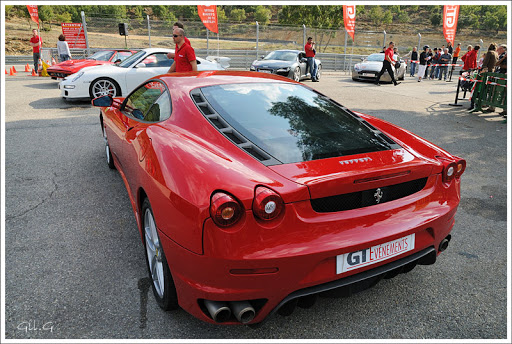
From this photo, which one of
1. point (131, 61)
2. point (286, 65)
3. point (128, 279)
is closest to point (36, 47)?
point (131, 61)

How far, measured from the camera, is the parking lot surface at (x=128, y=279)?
88.9 inches

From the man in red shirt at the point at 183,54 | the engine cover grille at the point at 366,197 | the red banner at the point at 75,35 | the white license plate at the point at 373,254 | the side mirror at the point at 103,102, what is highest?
the red banner at the point at 75,35

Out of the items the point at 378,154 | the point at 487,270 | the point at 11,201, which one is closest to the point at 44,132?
the point at 11,201

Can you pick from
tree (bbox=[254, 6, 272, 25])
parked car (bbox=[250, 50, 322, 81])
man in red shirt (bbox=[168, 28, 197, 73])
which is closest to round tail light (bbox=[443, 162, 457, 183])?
man in red shirt (bbox=[168, 28, 197, 73])

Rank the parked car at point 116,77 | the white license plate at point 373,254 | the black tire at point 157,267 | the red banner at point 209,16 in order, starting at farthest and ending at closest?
the red banner at point 209,16 → the parked car at point 116,77 → the black tire at point 157,267 → the white license plate at point 373,254

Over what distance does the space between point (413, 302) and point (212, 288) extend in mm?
1420

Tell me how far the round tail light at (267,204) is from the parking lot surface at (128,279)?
2.71 feet

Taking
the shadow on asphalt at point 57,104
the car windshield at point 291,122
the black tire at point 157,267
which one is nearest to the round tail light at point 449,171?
the car windshield at point 291,122

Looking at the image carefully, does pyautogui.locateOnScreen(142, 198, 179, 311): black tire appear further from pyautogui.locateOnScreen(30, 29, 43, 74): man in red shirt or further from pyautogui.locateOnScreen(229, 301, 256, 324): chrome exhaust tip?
pyautogui.locateOnScreen(30, 29, 43, 74): man in red shirt

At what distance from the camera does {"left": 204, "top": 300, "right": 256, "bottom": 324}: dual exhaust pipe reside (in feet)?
6.21

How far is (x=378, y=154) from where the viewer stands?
2.37m

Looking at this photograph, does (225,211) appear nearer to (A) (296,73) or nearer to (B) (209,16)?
(A) (296,73)

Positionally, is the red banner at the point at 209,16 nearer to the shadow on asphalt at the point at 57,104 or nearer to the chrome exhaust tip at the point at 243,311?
the shadow on asphalt at the point at 57,104

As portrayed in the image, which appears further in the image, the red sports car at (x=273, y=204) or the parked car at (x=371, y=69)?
the parked car at (x=371, y=69)
